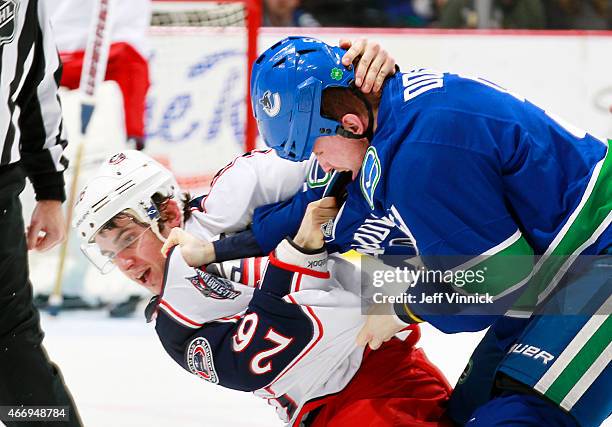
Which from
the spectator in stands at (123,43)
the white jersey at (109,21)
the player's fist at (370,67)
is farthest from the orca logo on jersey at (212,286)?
the white jersey at (109,21)

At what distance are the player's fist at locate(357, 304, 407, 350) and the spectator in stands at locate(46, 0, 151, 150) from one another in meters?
2.35

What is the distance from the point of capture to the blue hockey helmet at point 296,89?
78.8 inches

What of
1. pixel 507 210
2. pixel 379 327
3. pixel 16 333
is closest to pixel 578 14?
pixel 379 327

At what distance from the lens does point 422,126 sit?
1829 mm

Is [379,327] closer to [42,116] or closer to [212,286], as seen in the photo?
[212,286]

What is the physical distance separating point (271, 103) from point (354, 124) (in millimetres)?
191

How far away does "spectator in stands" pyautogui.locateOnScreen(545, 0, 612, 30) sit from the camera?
618 centimetres

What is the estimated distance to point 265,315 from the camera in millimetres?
2143

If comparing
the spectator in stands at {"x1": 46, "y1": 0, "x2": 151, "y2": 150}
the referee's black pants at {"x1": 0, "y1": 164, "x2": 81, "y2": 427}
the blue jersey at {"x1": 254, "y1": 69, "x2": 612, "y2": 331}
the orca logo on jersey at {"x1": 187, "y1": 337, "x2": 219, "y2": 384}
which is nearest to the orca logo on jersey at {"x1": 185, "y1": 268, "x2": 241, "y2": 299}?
the orca logo on jersey at {"x1": 187, "y1": 337, "x2": 219, "y2": 384}

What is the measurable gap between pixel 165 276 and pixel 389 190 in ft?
2.20

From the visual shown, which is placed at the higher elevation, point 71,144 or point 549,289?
point 549,289

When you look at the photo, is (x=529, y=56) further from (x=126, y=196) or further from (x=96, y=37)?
(x=126, y=196)

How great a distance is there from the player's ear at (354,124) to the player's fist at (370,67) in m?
0.06

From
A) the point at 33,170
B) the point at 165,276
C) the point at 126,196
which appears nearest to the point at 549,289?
the point at 165,276
